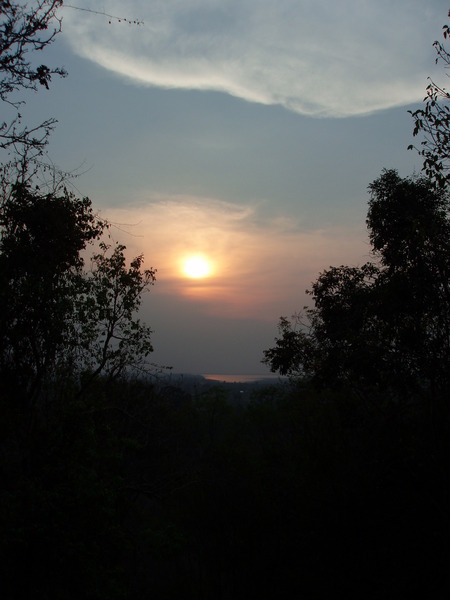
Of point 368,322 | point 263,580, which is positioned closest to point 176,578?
point 263,580

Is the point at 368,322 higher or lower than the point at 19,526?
higher

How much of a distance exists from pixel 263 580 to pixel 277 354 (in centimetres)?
1263

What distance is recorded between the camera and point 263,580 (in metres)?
24.0

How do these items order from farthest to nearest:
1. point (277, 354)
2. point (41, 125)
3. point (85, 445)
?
point (277, 354)
point (85, 445)
point (41, 125)

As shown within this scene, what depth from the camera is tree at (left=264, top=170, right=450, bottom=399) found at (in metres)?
13.3

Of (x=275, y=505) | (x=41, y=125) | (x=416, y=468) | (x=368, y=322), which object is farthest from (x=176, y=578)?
(x=41, y=125)

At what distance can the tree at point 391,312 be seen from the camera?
43.8ft

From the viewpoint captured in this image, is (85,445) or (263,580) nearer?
(85,445)

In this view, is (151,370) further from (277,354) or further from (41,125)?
(41,125)

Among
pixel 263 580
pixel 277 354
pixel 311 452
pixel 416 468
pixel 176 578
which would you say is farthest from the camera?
pixel 176 578

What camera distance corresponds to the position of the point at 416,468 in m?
15.1

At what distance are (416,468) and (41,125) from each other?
1307 centimetres

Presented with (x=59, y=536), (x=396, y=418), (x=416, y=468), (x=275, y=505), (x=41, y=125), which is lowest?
(x=275, y=505)

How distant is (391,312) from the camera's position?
45.2 feet
